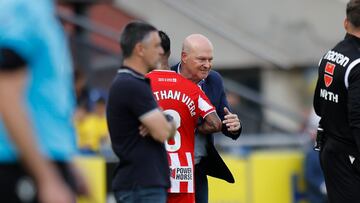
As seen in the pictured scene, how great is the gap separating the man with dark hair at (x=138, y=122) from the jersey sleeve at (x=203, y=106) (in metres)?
1.06

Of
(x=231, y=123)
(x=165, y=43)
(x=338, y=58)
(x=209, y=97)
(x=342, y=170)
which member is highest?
(x=165, y=43)

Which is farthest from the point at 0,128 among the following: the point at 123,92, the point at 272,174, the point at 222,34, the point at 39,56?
the point at 222,34

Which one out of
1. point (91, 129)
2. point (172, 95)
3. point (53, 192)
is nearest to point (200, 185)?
point (172, 95)

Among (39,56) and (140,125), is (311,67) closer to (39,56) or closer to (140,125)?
(140,125)

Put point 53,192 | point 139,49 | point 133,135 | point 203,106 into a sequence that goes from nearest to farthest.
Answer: point 53,192
point 139,49
point 133,135
point 203,106

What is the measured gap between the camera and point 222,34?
17.7 meters

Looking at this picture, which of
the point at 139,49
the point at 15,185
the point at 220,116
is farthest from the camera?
the point at 220,116

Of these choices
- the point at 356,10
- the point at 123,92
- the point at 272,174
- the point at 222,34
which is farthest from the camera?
the point at 222,34

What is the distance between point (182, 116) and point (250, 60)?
45.4 feet

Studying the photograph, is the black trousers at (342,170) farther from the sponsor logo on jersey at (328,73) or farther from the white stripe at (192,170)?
the white stripe at (192,170)

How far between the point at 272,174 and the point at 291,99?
29.6ft

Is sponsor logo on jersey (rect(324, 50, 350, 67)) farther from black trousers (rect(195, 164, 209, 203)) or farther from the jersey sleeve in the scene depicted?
black trousers (rect(195, 164, 209, 203))

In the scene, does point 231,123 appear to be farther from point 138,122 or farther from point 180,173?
point 138,122

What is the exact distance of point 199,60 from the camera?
7.31 metres
